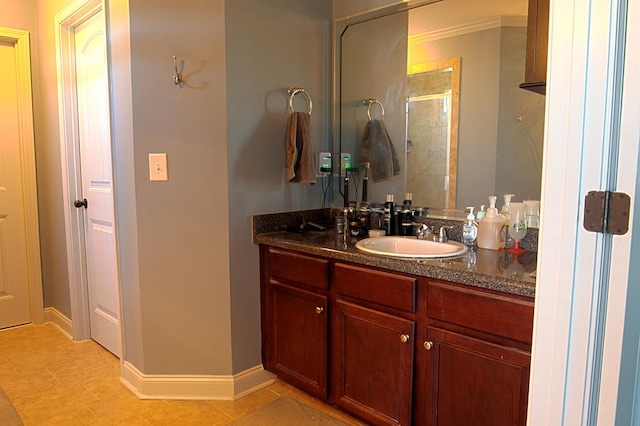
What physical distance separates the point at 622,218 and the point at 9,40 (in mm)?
3581

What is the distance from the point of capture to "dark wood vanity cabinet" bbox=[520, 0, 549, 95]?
164 cm

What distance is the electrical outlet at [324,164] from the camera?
2.51 meters

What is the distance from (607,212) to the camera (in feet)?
2.98

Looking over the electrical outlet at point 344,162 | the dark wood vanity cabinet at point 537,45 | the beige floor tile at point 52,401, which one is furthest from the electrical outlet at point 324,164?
the beige floor tile at point 52,401

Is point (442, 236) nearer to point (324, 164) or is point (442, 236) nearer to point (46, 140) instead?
point (324, 164)

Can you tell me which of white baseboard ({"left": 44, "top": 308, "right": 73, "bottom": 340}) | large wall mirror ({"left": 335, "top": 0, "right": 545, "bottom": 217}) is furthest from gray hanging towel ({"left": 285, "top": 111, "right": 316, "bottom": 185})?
A: white baseboard ({"left": 44, "top": 308, "right": 73, "bottom": 340})

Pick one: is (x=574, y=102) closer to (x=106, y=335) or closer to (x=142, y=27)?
(x=142, y=27)

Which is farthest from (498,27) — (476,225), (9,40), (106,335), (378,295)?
(9,40)

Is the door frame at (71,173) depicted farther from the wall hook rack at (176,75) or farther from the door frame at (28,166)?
the wall hook rack at (176,75)

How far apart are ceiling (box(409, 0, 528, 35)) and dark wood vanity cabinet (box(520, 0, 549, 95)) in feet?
0.51

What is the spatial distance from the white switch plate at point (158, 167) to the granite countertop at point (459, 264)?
60 centimetres

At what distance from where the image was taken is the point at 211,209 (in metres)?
2.11

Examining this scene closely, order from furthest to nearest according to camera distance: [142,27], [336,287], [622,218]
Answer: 1. [142,27]
2. [336,287]
3. [622,218]

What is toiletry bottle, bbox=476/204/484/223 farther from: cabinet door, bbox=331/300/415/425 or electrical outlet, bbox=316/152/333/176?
electrical outlet, bbox=316/152/333/176
